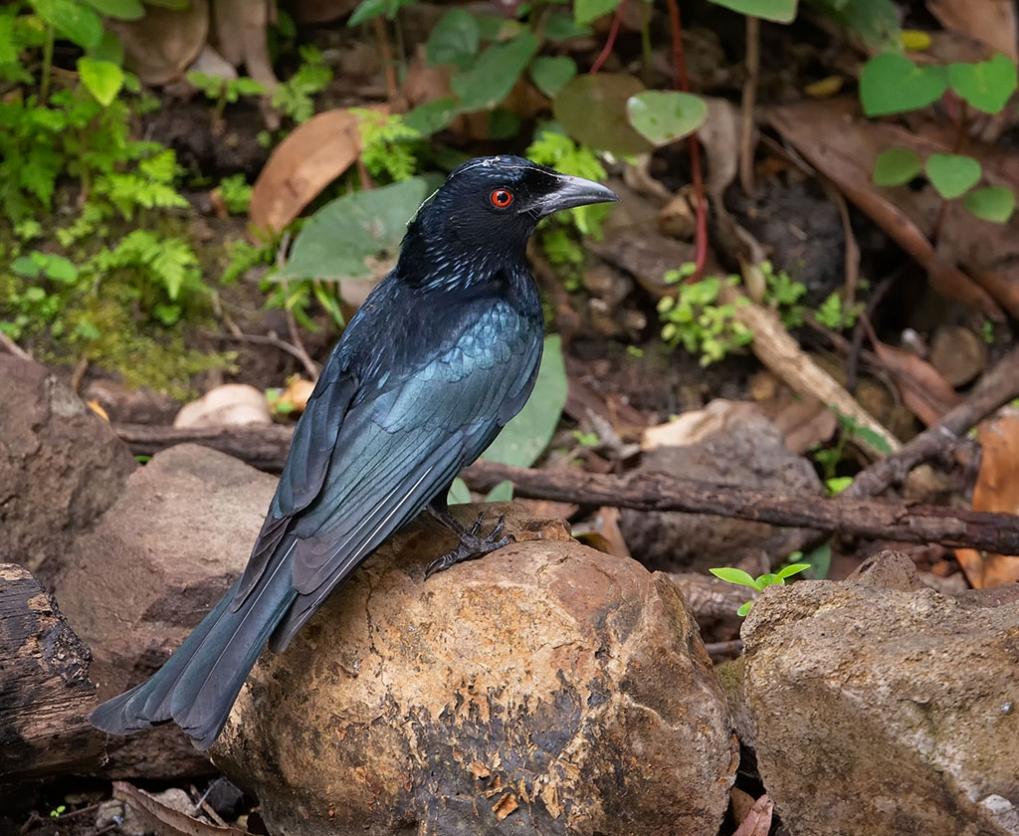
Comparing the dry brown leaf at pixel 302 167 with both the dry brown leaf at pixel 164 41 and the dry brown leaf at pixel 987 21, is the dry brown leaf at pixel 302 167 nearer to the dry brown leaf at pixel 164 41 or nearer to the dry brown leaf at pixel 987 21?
the dry brown leaf at pixel 164 41

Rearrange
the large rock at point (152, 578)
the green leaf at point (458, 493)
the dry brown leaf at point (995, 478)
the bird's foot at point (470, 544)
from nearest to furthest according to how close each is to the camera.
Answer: the bird's foot at point (470, 544) → the large rock at point (152, 578) → the green leaf at point (458, 493) → the dry brown leaf at point (995, 478)

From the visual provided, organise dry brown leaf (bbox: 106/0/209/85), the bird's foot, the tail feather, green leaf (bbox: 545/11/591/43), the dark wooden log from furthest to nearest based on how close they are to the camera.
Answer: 1. dry brown leaf (bbox: 106/0/209/85)
2. green leaf (bbox: 545/11/591/43)
3. the bird's foot
4. the dark wooden log
5. the tail feather

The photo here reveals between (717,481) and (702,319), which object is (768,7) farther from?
(717,481)

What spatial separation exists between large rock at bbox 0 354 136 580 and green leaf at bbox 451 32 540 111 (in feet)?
8.05

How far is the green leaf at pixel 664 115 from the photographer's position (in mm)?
5379

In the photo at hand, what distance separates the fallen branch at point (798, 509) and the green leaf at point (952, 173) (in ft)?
5.37

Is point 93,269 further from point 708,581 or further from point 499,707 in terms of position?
point 499,707

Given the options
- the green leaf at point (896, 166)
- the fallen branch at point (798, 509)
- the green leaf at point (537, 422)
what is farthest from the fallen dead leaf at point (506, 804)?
the green leaf at point (896, 166)

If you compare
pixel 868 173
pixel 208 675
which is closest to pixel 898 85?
pixel 868 173

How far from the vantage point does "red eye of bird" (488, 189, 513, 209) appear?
3.82m

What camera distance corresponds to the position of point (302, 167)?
614 cm

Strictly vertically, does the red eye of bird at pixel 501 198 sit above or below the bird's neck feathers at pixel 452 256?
above

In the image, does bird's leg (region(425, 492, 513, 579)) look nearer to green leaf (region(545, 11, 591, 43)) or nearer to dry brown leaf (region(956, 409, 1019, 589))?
dry brown leaf (region(956, 409, 1019, 589))

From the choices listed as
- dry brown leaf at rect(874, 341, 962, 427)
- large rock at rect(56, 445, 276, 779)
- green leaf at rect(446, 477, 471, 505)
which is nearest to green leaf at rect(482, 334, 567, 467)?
green leaf at rect(446, 477, 471, 505)
